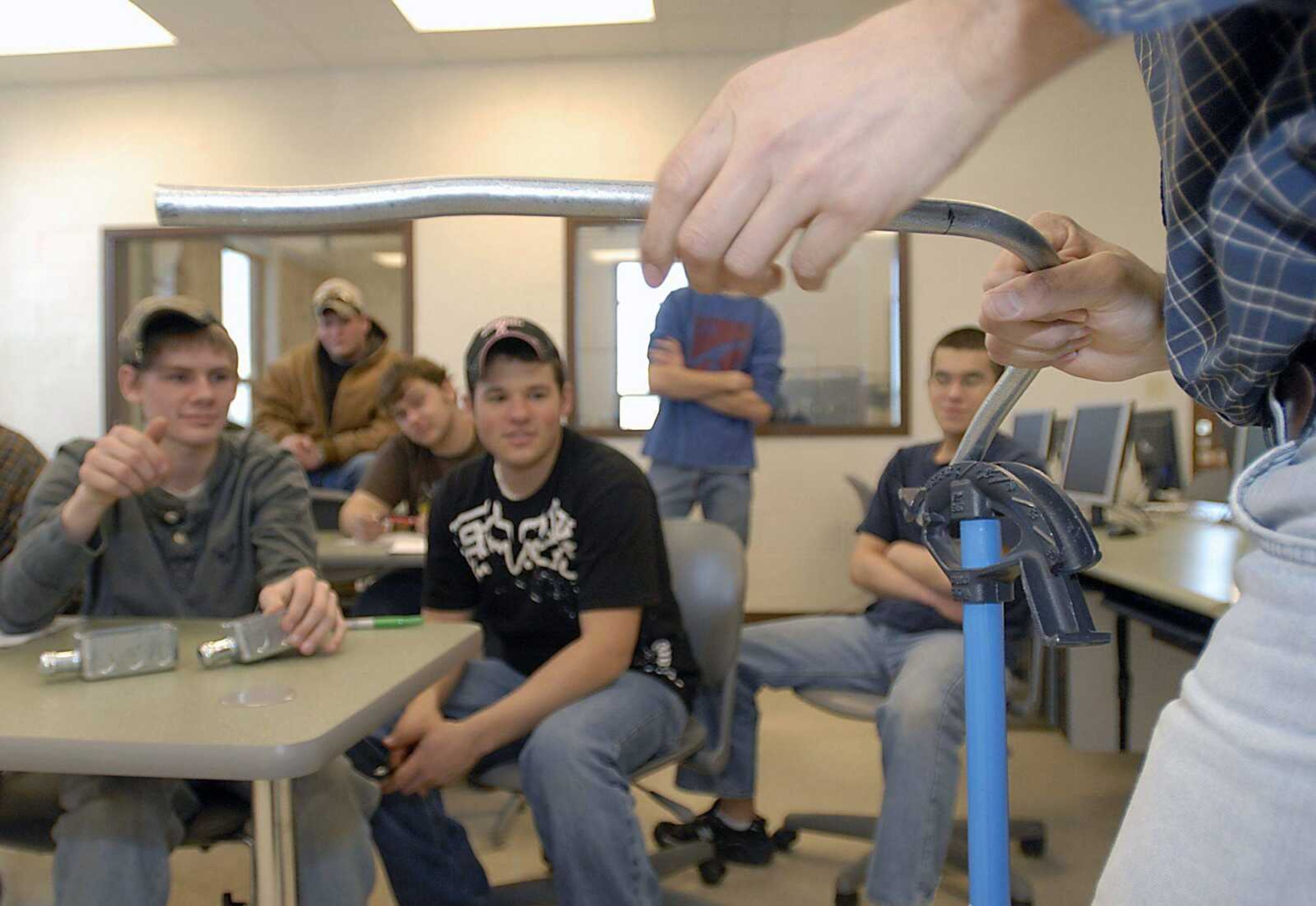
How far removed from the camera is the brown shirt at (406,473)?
306 cm

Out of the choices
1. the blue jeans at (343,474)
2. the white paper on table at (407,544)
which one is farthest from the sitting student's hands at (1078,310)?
the blue jeans at (343,474)

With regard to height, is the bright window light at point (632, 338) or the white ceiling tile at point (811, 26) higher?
the white ceiling tile at point (811, 26)

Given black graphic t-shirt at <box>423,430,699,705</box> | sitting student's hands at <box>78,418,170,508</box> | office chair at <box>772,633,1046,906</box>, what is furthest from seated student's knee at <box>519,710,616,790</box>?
sitting student's hands at <box>78,418,170,508</box>

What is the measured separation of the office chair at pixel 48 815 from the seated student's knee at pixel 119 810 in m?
0.05

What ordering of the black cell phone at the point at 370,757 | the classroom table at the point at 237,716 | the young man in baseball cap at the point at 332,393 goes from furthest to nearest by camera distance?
the young man in baseball cap at the point at 332,393 < the black cell phone at the point at 370,757 < the classroom table at the point at 237,716

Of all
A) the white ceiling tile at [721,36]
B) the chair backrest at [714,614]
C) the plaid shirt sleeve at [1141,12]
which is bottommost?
the chair backrest at [714,614]

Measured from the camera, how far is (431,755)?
171 centimetres

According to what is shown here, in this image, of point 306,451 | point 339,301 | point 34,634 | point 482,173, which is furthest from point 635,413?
point 34,634

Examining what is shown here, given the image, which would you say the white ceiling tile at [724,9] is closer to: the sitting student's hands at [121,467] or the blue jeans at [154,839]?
the sitting student's hands at [121,467]

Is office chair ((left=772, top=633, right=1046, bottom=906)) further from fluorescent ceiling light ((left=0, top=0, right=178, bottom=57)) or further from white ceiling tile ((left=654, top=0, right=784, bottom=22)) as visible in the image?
fluorescent ceiling light ((left=0, top=0, right=178, bottom=57))

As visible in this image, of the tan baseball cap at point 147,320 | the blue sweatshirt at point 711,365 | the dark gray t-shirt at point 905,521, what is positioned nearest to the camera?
the tan baseball cap at point 147,320

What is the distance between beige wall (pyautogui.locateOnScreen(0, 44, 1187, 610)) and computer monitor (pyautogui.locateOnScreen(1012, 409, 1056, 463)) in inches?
24.5

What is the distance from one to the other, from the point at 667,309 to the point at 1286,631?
10.9 ft

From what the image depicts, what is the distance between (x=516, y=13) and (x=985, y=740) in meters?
4.68
